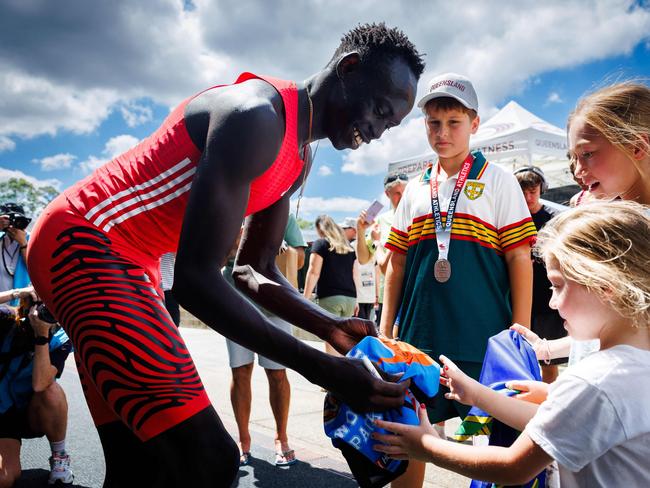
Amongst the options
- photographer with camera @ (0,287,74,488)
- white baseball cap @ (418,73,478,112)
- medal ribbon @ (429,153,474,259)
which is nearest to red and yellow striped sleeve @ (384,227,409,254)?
medal ribbon @ (429,153,474,259)

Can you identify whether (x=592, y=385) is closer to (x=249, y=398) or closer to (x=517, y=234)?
(x=517, y=234)

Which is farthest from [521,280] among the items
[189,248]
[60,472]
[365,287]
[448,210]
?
[365,287]

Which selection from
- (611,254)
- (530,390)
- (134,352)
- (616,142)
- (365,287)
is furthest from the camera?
(365,287)

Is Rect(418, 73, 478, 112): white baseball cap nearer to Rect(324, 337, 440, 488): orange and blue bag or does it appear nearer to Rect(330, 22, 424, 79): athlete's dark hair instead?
Rect(330, 22, 424, 79): athlete's dark hair

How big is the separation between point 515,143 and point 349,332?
827 cm

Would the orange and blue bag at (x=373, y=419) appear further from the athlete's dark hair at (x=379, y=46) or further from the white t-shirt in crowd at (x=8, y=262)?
the white t-shirt in crowd at (x=8, y=262)

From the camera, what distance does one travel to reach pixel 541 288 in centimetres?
401

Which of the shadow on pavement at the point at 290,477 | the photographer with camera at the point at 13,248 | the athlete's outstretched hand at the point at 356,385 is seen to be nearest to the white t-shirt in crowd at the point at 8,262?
the photographer with camera at the point at 13,248

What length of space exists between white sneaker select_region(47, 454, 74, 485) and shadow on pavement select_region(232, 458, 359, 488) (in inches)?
39.5

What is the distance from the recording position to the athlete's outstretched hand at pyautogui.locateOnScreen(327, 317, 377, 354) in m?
1.88

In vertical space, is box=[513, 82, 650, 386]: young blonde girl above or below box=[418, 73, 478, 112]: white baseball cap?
below

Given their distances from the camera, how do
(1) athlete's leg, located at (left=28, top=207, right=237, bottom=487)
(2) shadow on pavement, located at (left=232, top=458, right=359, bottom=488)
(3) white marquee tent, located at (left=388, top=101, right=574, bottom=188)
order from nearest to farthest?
(1) athlete's leg, located at (left=28, top=207, right=237, bottom=487)
(2) shadow on pavement, located at (left=232, top=458, right=359, bottom=488)
(3) white marquee tent, located at (left=388, top=101, right=574, bottom=188)

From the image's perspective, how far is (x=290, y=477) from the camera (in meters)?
3.46

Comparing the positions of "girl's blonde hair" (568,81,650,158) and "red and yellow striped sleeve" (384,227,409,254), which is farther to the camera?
"red and yellow striped sleeve" (384,227,409,254)
